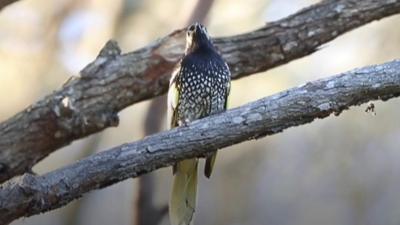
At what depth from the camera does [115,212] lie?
14.7ft

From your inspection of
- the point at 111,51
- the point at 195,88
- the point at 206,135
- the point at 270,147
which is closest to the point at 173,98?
the point at 195,88

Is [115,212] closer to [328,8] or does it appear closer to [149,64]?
[149,64]

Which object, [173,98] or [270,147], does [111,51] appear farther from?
[270,147]

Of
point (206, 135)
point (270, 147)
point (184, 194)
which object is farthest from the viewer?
point (270, 147)

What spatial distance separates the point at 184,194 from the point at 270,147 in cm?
176

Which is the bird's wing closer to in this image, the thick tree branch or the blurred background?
the thick tree branch

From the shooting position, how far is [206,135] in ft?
7.13

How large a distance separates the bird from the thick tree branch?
0.15 metres

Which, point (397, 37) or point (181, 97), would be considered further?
point (397, 37)

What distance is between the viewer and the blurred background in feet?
14.4

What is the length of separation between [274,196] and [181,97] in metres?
1.69

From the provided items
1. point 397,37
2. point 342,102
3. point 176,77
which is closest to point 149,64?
point 176,77

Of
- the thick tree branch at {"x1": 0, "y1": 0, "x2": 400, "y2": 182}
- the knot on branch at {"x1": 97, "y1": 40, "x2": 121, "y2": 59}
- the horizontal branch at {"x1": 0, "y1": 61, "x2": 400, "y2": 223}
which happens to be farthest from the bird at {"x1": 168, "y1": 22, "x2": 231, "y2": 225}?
the horizontal branch at {"x1": 0, "y1": 61, "x2": 400, "y2": 223}

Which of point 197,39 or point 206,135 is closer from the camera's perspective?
point 206,135
